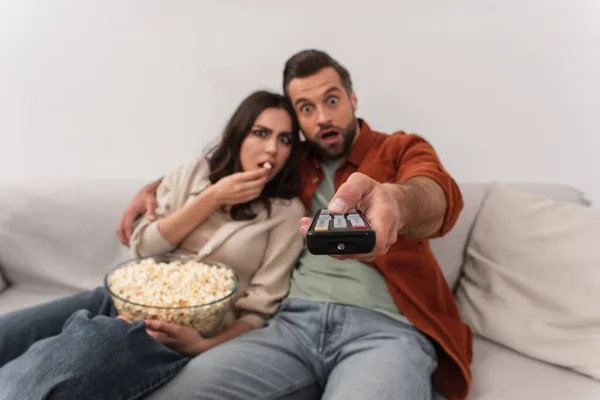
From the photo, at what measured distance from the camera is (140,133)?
1751 mm

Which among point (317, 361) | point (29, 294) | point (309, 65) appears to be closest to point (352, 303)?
point (317, 361)

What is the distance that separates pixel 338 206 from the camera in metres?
0.63

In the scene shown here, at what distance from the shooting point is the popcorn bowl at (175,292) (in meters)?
0.99

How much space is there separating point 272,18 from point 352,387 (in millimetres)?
1216

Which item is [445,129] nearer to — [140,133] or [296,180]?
[296,180]

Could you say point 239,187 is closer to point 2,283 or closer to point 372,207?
point 372,207

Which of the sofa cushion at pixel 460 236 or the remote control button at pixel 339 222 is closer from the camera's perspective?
the remote control button at pixel 339 222

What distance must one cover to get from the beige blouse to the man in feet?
0.14

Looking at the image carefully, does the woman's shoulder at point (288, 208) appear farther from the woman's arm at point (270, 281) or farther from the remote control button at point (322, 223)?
the remote control button at point (322, 223)

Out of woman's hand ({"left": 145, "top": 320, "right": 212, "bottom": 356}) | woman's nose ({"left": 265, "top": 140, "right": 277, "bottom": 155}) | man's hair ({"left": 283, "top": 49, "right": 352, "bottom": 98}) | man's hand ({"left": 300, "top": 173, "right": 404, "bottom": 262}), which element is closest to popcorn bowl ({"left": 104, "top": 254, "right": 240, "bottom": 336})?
woman's hand ({"left": 145, "top": 320, "right": 212, "bottom": 356})

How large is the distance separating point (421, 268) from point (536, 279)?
0.32 m

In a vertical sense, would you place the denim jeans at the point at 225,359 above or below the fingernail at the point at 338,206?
below

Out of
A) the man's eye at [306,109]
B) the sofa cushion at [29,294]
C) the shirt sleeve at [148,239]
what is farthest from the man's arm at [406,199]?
the sofa cushion at [29,294]

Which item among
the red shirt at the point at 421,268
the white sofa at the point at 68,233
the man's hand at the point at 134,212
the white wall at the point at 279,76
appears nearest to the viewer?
the red shirt at the point at 421,268
